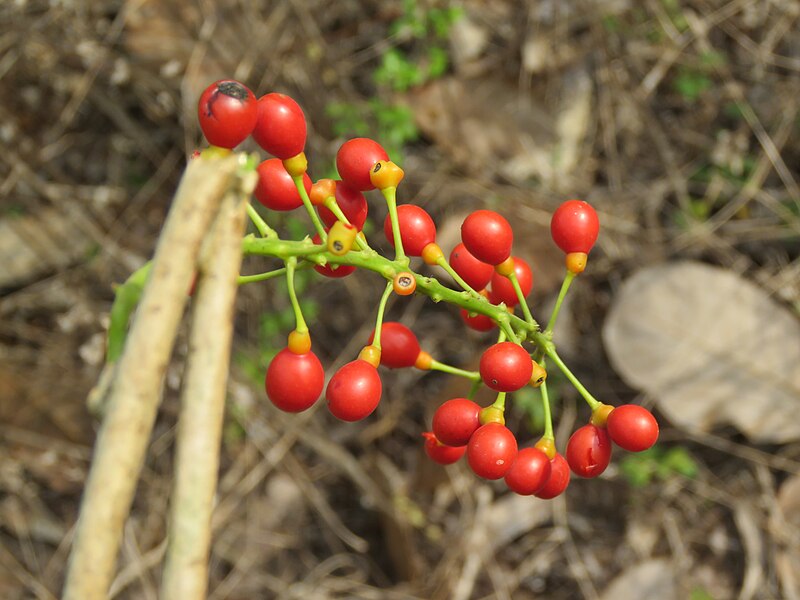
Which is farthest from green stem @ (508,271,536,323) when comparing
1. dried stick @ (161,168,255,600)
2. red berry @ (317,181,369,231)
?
dried stick @ (161,168,255,600)

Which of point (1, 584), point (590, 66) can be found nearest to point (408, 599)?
point (1, 584)

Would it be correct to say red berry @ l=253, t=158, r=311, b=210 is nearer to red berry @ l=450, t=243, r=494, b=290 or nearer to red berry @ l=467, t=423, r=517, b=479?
red berry @ l=450, t=243, r=494, b=290

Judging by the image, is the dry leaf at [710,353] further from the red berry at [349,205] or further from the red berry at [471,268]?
the red berry at [349,205]

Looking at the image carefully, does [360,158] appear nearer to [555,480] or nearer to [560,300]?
[560,300]

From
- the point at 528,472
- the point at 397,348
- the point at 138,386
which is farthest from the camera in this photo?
the point at 397,348

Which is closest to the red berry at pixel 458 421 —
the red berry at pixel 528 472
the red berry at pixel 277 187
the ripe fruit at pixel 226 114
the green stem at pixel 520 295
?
the red berry at pixel 528 472

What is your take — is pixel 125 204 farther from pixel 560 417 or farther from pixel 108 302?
pixel 560 417

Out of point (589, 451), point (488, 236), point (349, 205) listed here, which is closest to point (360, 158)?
point (349, 205)
